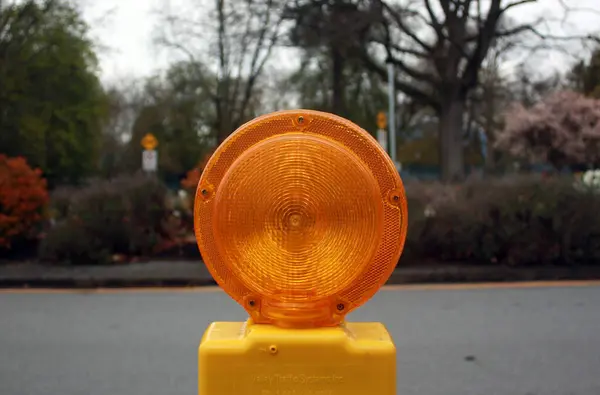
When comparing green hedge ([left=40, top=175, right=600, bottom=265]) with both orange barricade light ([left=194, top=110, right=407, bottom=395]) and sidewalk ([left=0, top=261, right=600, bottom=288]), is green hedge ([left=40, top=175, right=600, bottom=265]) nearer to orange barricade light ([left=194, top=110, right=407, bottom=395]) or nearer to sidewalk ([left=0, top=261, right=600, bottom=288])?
sidewalk ([left=0, top=261, right=600, bottom=288])

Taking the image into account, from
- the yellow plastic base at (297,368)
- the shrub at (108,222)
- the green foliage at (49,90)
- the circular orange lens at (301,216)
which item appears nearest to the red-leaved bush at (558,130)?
the green foliage at (49,90)

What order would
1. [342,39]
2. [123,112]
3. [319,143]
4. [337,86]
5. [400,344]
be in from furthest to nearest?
[123,112] < [337,86] < [342,39] < [400,344] < [319,143]

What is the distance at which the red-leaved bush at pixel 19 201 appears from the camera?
31.7 feet

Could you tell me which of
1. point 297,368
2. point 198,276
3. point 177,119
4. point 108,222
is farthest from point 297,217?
point 177,119

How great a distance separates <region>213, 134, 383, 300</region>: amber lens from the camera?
159 cm

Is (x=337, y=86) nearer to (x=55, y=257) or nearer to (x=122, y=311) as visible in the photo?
(x=55, y=257)

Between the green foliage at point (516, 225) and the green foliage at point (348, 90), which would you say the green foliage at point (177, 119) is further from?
the green foliage at point (516, 225)

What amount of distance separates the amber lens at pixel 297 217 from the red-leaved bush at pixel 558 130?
82.5ft

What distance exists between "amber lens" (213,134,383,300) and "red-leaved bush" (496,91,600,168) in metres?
25.1

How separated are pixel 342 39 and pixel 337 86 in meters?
5.82

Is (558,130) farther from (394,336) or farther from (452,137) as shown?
(394,336)

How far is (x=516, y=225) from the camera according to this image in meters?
8.95

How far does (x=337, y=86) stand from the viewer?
25.3 meters

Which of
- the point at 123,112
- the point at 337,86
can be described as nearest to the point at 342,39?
the point at 337,86
